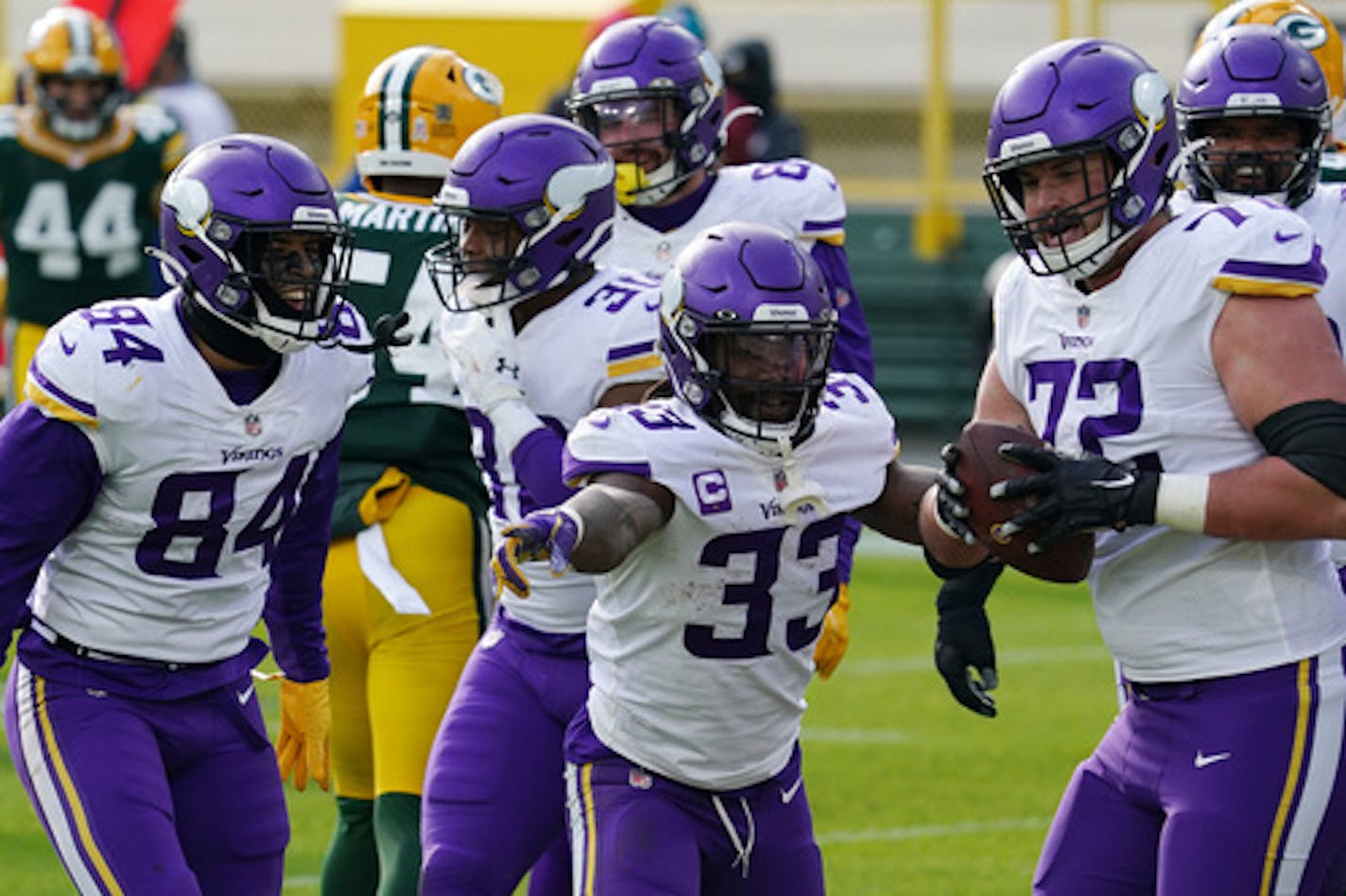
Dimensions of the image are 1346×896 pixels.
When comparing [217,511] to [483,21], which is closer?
[217,511]

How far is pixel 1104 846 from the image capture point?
393cm

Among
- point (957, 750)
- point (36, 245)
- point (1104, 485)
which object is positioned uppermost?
point (1104, 485)

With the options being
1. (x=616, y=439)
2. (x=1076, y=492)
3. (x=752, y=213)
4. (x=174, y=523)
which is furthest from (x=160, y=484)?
(x=752, y=213)

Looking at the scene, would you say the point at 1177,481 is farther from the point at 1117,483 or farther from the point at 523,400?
the point at 523,400

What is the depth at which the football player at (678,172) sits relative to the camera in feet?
18.1

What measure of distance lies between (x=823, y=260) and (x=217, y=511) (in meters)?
1.89

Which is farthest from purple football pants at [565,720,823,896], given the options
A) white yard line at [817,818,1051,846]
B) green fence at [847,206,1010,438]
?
green fence at [847,206,1010,438]

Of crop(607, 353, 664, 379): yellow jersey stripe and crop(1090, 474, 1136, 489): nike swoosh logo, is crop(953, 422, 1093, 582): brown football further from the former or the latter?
crop(607, 353, 664, 379): yellow jersey stripe

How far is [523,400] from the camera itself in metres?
4.59

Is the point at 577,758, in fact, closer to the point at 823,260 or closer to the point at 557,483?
the point at 557,483

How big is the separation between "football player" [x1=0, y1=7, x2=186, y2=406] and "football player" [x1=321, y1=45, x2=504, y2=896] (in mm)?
4364

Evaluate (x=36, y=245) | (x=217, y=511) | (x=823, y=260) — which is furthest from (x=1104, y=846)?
(x=36, y=245)

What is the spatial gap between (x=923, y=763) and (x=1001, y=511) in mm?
4049

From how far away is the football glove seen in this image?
351 cm
